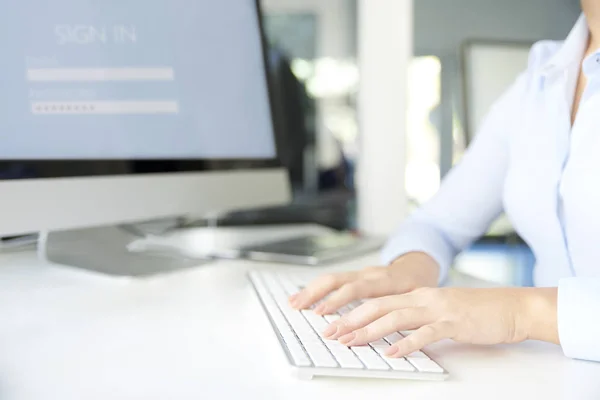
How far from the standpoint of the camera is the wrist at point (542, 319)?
18.8 inches

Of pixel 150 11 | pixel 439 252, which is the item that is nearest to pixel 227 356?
pixel 439 252

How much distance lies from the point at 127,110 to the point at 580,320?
581 millimetres

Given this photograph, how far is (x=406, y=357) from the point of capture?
0.43 metres

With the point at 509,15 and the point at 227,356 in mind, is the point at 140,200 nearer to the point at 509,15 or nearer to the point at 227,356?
the point at 227,356

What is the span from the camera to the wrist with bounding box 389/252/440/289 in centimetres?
65

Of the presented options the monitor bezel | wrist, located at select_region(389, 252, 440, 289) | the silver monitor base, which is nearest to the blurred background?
the monitor bezel

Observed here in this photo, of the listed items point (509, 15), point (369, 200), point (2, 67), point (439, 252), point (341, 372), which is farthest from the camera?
point (509, 15)

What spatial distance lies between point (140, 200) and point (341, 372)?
18.7 inches

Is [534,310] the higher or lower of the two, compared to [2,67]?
lower

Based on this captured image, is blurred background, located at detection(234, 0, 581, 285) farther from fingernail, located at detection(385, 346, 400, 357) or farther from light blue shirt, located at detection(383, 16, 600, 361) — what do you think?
fingernail, located at detection(385, 346, 400, 357)

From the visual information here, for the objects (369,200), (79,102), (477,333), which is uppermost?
(79,102)

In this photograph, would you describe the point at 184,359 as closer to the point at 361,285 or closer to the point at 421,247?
the point at 361,285

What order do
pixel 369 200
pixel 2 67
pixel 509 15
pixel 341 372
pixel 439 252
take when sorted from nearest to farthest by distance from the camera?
pixel 341 372
pixel 2 67
pixel 439 252
pixel 369 200
pixel 509 15

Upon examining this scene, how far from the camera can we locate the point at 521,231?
30.1 inches
